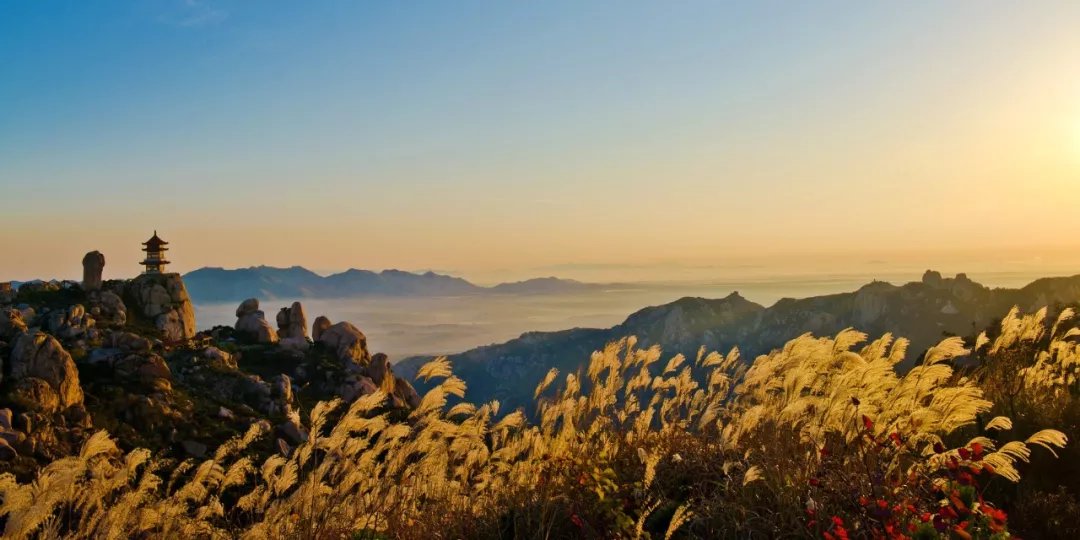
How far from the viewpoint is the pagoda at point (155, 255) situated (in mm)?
69438

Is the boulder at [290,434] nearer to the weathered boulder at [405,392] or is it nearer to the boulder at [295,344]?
the weathered boulder at [405,392]

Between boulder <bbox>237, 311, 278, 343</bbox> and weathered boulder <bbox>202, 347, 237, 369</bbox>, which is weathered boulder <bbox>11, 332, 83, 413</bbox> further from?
boulder <bbox>237, 311, 278, 343</bbox>

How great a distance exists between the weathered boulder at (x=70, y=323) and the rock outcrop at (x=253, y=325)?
14.5 m

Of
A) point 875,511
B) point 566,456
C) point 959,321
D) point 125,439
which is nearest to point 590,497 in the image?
point 566,456

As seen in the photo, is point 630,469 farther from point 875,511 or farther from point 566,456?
point 875,511

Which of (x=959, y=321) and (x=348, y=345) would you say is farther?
(x=959, y=321)

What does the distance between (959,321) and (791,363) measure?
176 meters

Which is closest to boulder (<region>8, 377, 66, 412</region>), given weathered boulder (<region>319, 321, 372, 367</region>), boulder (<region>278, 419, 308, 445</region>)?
boulder (<region>278, 419, 308, 445</region>)

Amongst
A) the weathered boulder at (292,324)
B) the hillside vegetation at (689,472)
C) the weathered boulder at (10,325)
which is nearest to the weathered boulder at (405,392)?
the weathered boulder at (292,324)

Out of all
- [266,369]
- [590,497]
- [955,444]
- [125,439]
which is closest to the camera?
[590,497]

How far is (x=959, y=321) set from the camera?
158m

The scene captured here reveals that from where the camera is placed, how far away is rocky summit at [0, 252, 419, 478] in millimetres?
39719

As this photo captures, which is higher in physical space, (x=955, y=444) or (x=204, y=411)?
(x=955, y=444)

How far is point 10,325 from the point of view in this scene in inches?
1855
